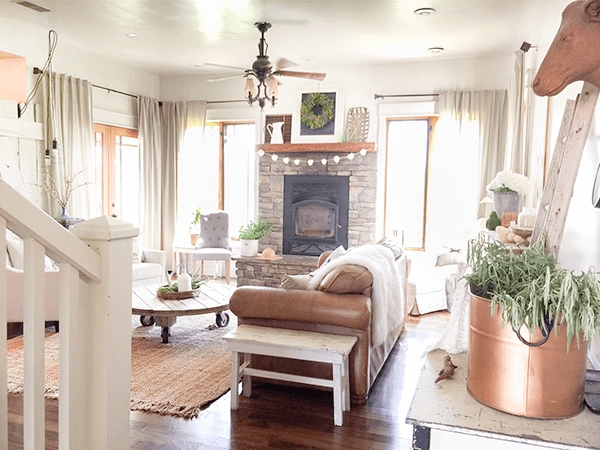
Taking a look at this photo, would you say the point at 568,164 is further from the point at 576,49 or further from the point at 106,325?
the point at 106,325

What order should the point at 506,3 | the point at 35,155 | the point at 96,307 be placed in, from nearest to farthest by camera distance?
the point at 96,307, the point at 506,3, the point at 35,155

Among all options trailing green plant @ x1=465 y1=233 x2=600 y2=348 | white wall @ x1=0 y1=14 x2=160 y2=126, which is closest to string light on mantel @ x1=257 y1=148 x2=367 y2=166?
white wall @ x1=0 y1=14 x2=160 y2=126

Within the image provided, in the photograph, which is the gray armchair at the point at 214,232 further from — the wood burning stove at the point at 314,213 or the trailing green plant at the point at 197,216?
the wood burning stove at the point at 314,213

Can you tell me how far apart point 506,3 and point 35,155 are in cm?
474

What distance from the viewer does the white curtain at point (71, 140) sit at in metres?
5.53

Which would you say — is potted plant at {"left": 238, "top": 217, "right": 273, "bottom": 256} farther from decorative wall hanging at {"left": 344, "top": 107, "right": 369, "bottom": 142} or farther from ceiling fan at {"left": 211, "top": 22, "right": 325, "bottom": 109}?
ceiling fan at {"left": 211, "top": 22, "right": 325, "bottom": 109}

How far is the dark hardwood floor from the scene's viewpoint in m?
2.58

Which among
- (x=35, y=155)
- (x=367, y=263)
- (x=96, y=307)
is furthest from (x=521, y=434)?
(x=35, y=155)

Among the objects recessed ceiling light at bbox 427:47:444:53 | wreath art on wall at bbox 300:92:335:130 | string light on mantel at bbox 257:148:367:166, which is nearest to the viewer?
recessed ceiling light at bbox 427:47:444:53

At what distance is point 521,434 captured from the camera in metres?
1.02

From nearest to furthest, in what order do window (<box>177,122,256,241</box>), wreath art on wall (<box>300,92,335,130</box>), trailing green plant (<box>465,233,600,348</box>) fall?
trailing green plant (<box>465,233,600,348</box>), wreath art on wall (<box>300,92,335,130</box>), window (<box>177,122,256,241</box>)

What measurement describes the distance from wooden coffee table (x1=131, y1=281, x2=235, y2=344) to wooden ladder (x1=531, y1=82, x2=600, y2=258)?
10.1 ft

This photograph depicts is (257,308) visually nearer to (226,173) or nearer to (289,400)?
(289,400)

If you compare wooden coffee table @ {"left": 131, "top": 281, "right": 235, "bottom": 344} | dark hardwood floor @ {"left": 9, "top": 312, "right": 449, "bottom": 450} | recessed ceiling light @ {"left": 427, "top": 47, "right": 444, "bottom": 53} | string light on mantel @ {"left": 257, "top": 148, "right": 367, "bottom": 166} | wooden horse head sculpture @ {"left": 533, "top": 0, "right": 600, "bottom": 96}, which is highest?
recessed ceiling light @ {"left": 427, "top": 47, "right": 444, "bottom": 53}
